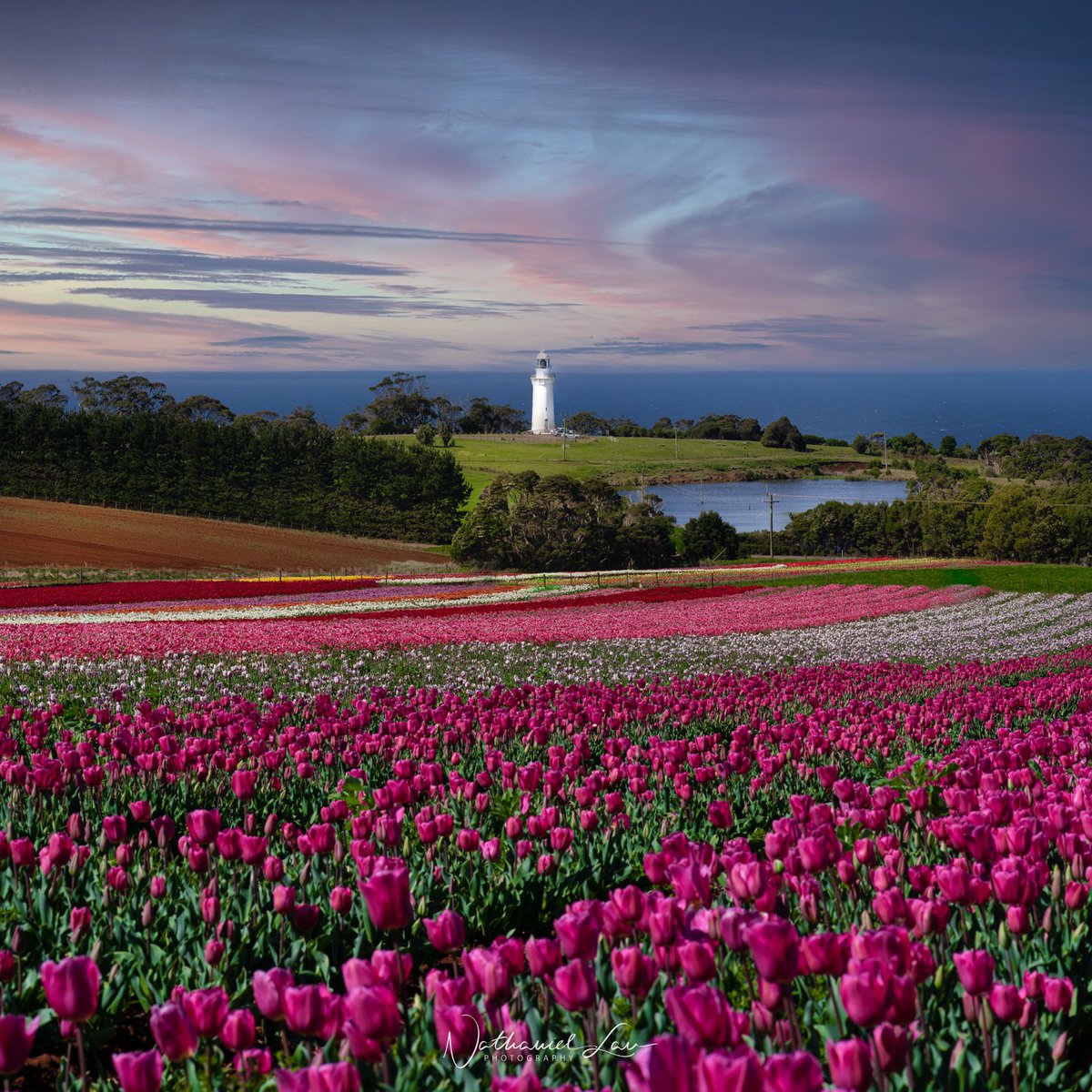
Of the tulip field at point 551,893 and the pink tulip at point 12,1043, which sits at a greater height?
the pink tulip at point 12,1043

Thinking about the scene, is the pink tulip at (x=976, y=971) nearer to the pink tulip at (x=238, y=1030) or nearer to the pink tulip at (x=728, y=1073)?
the pink tulip at (x=728, y=1073)

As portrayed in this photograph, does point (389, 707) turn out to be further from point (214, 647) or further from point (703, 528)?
point (703, 528)

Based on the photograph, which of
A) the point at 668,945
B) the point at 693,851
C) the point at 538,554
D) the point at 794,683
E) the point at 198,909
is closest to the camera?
the point at 668,945

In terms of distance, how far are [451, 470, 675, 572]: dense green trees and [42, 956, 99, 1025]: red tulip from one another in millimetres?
56342

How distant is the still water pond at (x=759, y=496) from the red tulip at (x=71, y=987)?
10680cm

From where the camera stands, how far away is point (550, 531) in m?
60.7

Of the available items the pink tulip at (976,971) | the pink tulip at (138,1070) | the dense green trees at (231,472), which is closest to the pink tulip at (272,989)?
the pink tulip at (138,1070)

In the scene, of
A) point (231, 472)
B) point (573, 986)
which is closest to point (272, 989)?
point (573, 986)

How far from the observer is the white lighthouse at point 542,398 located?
173 meters

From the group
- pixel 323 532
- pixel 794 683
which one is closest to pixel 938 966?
pixel 794 683

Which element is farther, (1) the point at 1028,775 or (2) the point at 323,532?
(2) the point at 323,532

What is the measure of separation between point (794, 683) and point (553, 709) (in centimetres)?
387

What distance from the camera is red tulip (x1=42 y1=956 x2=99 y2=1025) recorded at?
2635 mm

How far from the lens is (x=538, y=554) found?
6009 cm
